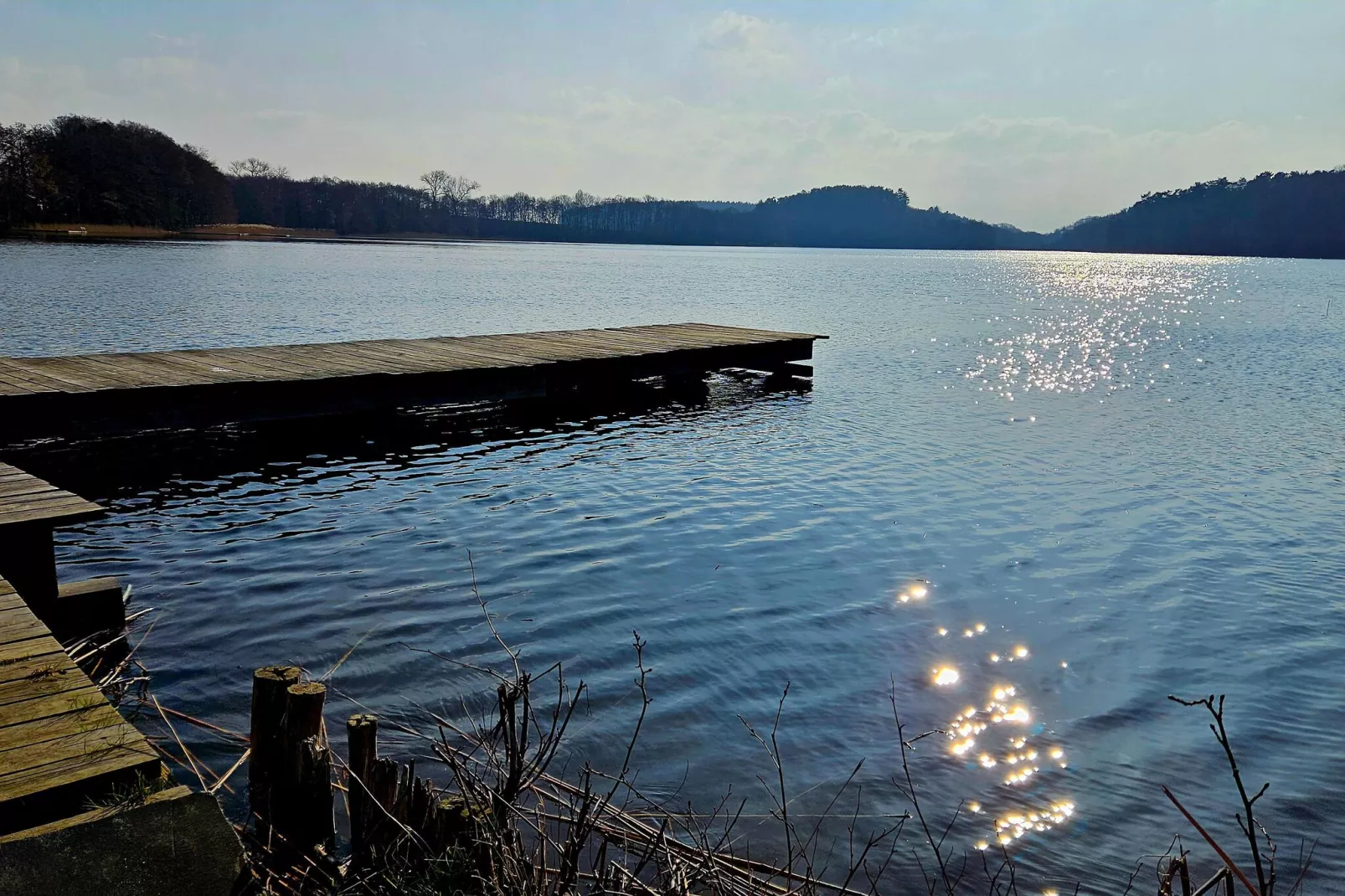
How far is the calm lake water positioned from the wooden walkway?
1206 millimetres

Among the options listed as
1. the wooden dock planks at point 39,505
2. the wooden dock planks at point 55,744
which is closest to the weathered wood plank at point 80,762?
the wooden dock planks at point 55,744

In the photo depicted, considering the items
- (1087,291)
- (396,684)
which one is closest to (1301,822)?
(396,684)

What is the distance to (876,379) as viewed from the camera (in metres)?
23.3

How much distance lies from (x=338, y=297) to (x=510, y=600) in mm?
38118

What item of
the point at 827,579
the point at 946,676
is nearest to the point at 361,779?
the point at 946,676

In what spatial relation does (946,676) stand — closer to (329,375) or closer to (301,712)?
(301,712)

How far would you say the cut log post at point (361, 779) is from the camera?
149 inches

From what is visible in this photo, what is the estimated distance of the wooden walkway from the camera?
326 cm

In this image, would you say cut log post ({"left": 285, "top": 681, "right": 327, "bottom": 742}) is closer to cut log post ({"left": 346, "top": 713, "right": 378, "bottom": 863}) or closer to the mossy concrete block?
cut log post ({"left": 346, "top": 713, "right": 378, "bottom": 863})

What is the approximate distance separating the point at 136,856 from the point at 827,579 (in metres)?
6.76

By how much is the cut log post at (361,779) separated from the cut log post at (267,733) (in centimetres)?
38

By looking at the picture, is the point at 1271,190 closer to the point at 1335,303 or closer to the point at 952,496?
the point at 1335,303

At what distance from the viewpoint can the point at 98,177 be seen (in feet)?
332

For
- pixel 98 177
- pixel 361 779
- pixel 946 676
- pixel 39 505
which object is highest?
pixel 98 177
